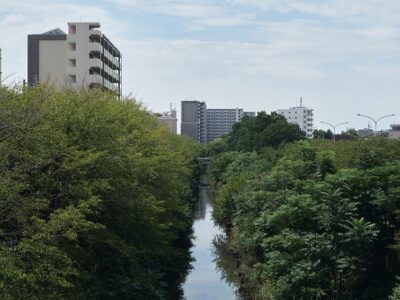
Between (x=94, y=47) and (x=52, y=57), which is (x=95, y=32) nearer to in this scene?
(x=94, y=47)

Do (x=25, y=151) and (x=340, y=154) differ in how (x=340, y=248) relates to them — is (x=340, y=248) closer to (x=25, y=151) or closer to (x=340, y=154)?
(x=340, y=154)

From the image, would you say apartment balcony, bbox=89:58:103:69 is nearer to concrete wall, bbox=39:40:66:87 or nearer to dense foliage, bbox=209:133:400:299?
concrete wall, bbox=39:40:66:87

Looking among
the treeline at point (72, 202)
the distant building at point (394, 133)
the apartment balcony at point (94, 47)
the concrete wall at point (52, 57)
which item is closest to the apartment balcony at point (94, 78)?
the apartment balcony at point (94, 47)

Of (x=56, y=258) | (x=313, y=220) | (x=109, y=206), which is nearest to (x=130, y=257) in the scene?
(x=109, y=206)

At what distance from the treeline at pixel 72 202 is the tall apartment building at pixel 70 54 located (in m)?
38.3

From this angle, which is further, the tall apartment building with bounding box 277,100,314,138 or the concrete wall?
the tall apartment building with bounding box 277,100,314,138

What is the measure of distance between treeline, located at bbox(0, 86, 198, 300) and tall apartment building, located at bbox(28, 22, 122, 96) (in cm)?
3830

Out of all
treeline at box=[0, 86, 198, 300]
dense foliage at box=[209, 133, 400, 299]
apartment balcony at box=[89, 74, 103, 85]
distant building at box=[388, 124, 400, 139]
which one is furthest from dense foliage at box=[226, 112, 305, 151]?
treeline at box=[0, 86, 198, 300]

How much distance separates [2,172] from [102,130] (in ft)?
15.8

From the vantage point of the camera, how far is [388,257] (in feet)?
65.0

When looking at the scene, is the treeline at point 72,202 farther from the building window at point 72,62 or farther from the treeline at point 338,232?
→ the building window at point 72,62

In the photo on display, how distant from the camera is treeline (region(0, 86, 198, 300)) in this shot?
468 inches

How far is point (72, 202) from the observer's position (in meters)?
14.7

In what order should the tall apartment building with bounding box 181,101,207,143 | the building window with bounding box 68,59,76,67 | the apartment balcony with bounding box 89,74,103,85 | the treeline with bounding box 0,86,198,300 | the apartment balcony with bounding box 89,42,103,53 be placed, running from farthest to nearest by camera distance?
the tall apartment building with bounding box 181,101,207,143 → the apartment balcony with bounding box 89,42,103,53 → the building window with bounding box 68,59,76,67 → the apartment balcony with bounding box 89,74,103,85 → the treeline with bounding box 0,86,198,300
